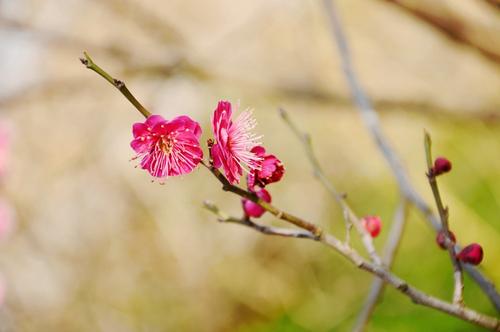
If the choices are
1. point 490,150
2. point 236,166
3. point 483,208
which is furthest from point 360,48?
point 236,166

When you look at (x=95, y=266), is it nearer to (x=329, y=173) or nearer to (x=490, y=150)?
(x=329, y=173)

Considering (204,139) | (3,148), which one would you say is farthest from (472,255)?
(204,139)

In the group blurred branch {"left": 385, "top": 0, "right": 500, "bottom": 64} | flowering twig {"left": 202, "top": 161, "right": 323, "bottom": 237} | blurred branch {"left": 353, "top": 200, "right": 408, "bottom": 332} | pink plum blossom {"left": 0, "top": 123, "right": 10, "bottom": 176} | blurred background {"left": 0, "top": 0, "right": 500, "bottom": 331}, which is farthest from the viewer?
blurred background {"left": 0, "top": 0, "right": 500, "bottom": 331}

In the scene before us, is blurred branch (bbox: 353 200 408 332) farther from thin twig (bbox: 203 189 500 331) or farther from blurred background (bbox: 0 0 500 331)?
blurred background (bbox: 0 0 500 331)

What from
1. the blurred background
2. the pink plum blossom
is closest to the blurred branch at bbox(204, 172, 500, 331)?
the pink plum blossom

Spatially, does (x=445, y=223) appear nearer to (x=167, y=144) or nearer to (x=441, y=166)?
(x=441, y=166)

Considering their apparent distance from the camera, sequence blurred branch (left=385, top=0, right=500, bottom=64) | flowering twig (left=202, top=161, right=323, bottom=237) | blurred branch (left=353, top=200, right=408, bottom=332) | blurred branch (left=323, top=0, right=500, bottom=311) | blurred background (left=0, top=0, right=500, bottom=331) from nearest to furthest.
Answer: flowering twig (left=202, top=161, right=323, bottom=237) < blurred branch (left=323, top=0, right=500, bottom=311) < blurred branch (left=353, top=200, right=408, bottom=332) < blurred branch (left=385, top=0, right=500, bottom=64) < blurred background (left=0, top=0, right=500, bottom=331)

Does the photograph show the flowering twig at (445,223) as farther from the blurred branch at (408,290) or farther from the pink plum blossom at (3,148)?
the pink plum blossom at (3,148)
